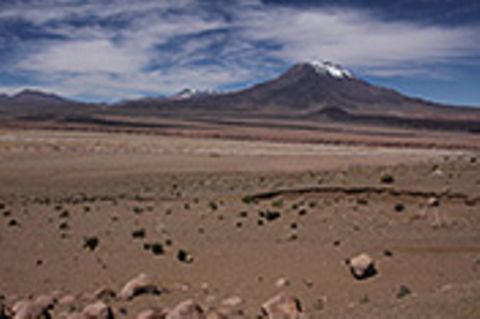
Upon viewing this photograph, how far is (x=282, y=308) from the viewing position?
694cm

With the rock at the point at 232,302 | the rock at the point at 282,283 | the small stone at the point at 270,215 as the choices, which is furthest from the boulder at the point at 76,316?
the small stone at the point at 270,215

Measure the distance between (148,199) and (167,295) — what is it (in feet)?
32.2

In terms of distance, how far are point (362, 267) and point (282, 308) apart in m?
2.00

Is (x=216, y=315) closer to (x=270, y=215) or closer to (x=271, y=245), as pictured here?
(x=271, y=245)

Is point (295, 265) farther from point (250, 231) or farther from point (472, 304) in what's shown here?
point (472, 304)

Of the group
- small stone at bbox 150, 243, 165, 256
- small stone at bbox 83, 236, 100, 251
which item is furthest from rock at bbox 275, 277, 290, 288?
small stone at bbox 83, 236, 100, 251

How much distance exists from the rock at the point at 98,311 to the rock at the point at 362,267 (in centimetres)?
407

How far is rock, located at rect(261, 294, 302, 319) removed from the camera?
6772mm

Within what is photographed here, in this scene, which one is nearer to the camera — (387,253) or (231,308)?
(231,308)

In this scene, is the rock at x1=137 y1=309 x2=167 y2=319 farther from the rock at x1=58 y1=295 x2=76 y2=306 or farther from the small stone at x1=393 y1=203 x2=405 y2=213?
the small stone at x1=393 y1=203 x2=405 y2=213

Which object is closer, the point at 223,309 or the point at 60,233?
the point at 223,309

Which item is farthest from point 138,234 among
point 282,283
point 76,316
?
point 76,316

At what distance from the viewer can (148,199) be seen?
1766cm

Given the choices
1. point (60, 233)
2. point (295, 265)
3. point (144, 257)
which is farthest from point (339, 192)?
point (60, 233)
